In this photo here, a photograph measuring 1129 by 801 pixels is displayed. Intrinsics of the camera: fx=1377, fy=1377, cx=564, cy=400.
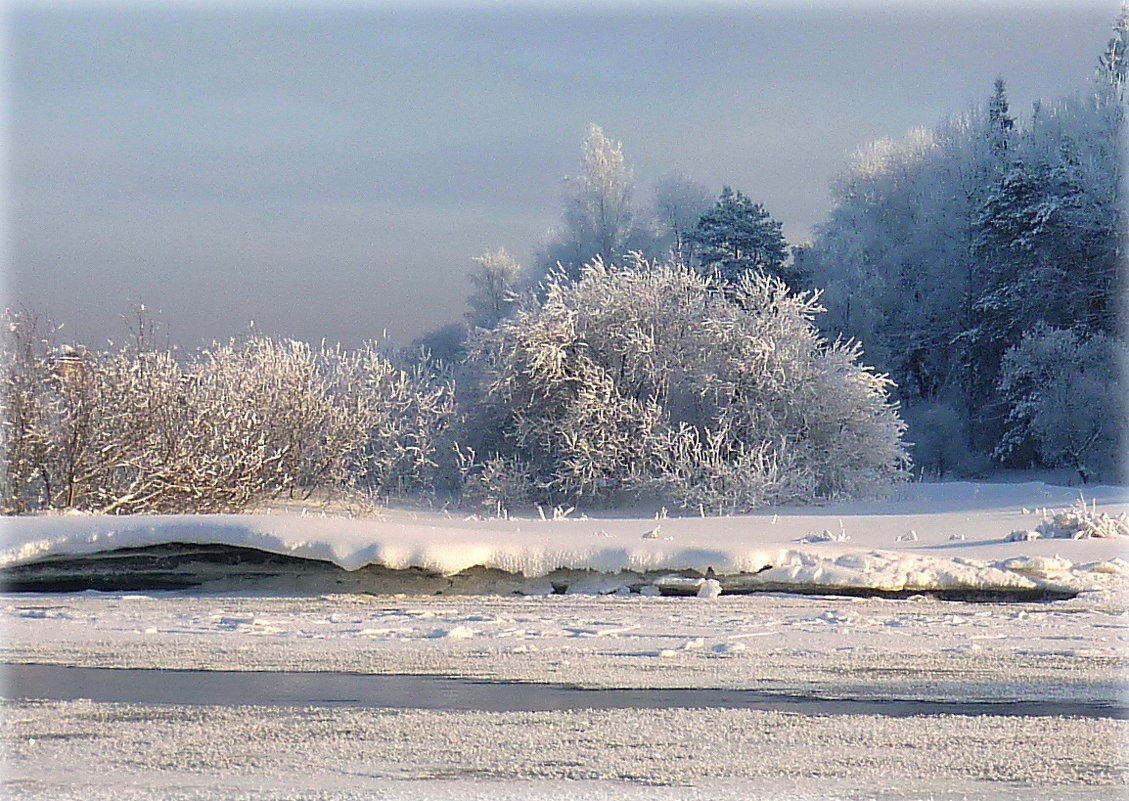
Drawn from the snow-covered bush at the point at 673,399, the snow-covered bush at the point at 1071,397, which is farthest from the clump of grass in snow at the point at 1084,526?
the snow-covered bush at the point at 1071,397

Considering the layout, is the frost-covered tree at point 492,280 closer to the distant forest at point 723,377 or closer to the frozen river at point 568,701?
the distant forest at point 723,377

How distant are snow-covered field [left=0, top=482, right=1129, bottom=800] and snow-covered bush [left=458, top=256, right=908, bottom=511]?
8.73 metres

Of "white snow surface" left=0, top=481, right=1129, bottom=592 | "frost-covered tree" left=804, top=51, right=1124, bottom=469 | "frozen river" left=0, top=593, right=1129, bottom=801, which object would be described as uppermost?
"frost-covered tree" left=804, top=51, right=1124, bottom=469

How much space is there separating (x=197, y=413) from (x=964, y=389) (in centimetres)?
2482

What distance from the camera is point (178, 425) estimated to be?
788 inches

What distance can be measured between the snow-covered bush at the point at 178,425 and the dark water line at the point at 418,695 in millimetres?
11348

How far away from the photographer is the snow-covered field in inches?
221

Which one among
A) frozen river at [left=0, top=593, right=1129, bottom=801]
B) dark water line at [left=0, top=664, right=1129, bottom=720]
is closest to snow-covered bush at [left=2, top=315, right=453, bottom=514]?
frozen river at [left=0, top=593, right=1129, bottom=801]

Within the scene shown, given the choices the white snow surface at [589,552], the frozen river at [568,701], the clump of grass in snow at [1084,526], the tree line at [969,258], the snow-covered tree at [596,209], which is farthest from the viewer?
the snow-covered tree at [596,209]

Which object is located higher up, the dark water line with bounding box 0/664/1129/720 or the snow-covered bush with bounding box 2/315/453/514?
the snow-covered bush with bounding box 2/315/453/514

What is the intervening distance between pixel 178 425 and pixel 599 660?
13.1 meters

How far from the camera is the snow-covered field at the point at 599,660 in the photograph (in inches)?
221

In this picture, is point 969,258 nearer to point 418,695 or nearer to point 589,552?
point 589,552

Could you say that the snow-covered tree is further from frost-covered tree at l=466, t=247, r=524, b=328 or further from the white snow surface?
the white snow surface
